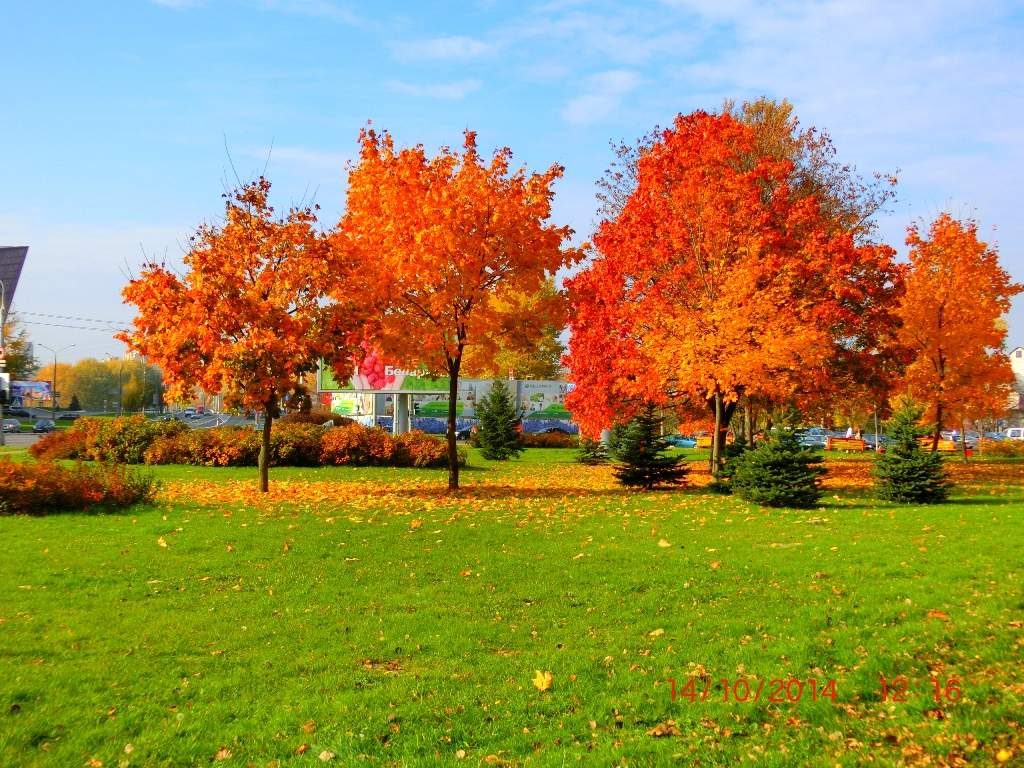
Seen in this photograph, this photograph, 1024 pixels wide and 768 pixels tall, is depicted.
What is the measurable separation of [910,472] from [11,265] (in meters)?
52.7

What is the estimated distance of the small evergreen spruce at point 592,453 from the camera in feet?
95.6

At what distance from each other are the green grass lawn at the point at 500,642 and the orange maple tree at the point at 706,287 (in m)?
6.70

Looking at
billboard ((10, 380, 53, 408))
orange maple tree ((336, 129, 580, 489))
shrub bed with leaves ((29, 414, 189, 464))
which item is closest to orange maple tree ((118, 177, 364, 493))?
orange maple tree ((336, 129, 580, 489))

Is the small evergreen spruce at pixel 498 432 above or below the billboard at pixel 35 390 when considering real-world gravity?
below

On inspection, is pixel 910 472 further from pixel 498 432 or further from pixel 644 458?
pixel 498 432

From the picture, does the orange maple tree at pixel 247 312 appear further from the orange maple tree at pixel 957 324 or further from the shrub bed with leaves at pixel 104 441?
the orange maple tree at pixel 957 324

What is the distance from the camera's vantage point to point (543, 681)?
16.4 feet

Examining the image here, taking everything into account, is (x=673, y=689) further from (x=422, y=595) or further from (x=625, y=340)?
(x=625, y=340)

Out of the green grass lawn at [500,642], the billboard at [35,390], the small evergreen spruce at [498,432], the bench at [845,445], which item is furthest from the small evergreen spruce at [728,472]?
the billboard at [35,390]

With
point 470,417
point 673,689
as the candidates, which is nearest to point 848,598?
point 673,689

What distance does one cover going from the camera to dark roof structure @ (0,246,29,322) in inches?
1833

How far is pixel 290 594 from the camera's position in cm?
734
